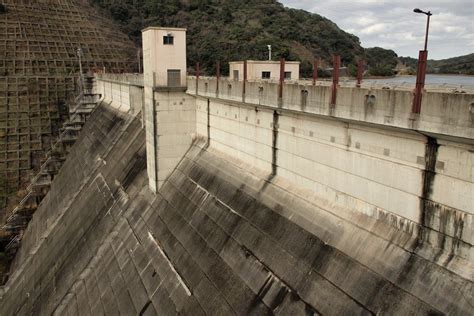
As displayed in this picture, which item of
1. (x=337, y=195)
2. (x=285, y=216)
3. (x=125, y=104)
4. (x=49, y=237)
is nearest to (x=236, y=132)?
(x=285, y=216)

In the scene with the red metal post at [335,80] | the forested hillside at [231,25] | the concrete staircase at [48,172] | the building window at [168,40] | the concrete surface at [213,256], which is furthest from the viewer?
the forested hillside at [231,25]

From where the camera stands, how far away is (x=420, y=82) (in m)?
6.86

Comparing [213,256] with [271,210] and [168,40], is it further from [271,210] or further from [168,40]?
[168,40]

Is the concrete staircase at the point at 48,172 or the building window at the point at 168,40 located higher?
the building window at the point at 168,40

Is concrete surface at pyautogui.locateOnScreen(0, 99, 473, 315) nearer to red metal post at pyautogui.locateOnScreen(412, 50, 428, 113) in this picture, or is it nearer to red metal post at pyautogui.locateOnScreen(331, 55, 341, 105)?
red metal post at pyautogui.locateOnScreen(412, 50, 428, 113)

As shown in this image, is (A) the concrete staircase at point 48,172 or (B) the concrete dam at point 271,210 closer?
(B) the concrete dam at point 271,210

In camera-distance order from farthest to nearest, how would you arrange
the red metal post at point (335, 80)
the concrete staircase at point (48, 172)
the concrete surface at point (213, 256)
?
the concrete staircase at point (48, 172)
the red metal post at point (335, 80)
the concrete surface at point (213, 256)

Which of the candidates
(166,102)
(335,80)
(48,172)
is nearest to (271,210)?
(335,80)

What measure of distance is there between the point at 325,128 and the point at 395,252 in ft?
10.8

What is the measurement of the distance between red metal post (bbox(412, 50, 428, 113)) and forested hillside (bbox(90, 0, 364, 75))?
228 ft

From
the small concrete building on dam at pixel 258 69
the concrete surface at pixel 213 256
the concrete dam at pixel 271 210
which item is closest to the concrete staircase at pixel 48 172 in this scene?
the concrete surface at pixel 213 256

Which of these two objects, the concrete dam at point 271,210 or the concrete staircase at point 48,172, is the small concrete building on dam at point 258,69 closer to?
the concrete dam at point 271,210

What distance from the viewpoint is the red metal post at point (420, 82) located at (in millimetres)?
6801

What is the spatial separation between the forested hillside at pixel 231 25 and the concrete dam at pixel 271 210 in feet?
194
